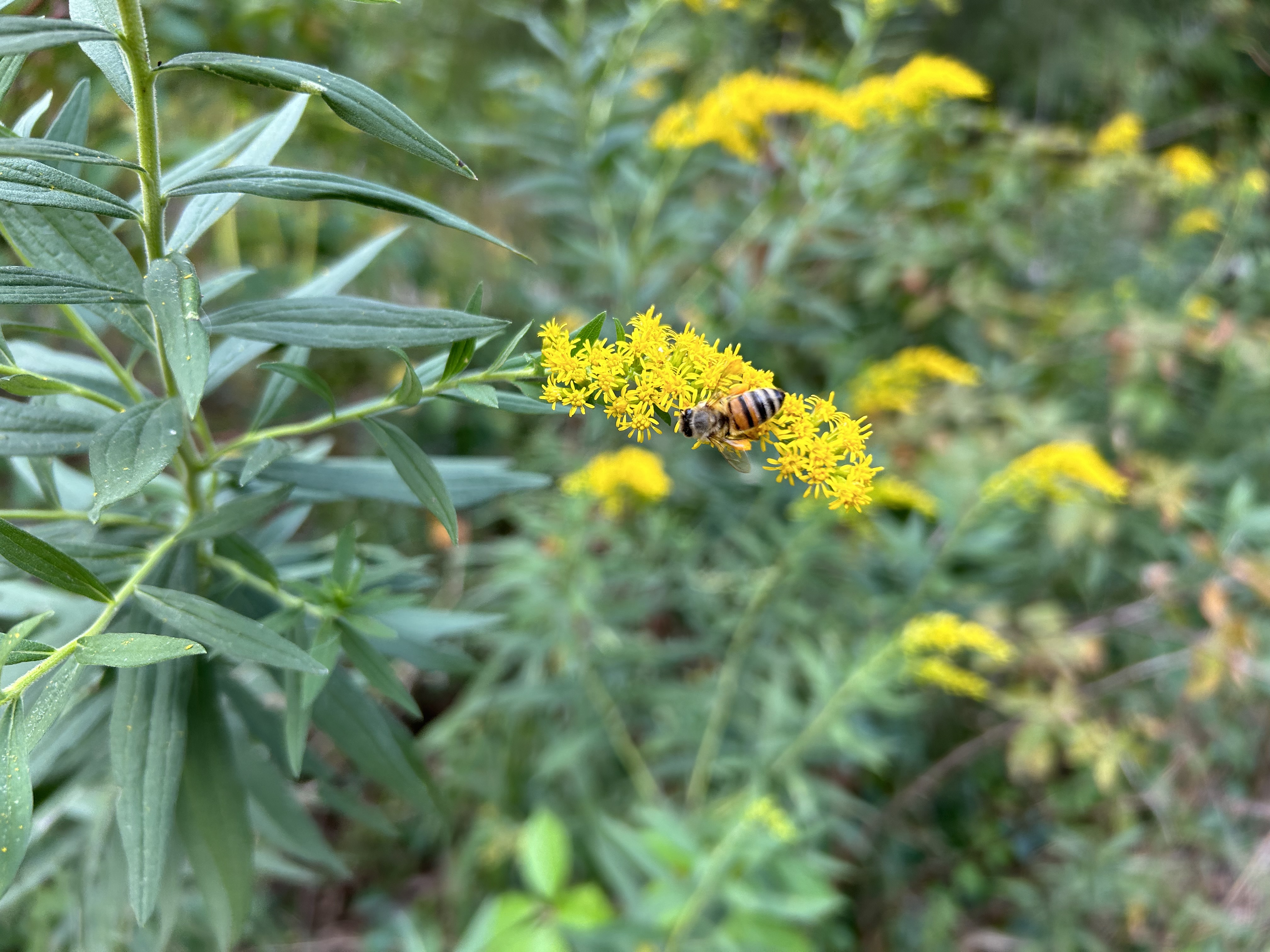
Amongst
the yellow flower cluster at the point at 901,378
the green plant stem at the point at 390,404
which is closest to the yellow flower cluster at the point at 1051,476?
the yellow flower cluster at the point at 901,378

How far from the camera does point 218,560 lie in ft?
3.61

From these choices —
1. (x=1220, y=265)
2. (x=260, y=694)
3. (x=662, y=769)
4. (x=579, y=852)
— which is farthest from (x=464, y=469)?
(x=1220, y=265)

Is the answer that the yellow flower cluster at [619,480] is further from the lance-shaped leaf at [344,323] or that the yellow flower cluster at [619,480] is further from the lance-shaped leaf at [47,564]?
the lance-shaped leaf at [47,564]

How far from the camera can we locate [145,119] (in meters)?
0.76

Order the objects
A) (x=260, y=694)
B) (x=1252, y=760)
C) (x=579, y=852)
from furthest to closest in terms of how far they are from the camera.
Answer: (x=1252, y=760), (x=579, y=852), (x=260, y=694)

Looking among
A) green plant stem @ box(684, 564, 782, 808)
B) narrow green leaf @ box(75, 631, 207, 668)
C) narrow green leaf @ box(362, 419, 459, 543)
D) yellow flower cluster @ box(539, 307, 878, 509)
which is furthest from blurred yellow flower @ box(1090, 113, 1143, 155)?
narrow green leaf @ box(75, 631, 207, 668)

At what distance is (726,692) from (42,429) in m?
1.74

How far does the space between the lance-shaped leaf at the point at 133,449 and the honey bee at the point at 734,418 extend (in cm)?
60

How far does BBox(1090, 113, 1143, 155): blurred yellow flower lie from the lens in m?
3.07

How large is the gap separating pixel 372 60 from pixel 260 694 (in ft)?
8.90

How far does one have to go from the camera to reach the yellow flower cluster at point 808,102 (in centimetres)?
229

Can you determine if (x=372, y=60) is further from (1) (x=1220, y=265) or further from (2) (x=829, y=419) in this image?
(1) (x=1220, y=265)

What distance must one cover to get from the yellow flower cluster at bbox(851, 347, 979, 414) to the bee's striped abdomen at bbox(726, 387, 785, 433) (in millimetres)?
1348

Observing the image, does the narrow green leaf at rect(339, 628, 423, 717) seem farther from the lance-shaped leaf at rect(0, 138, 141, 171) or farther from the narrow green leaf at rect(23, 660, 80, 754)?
the lance-shaped leaf at rect(0, 138, 141, 171)
